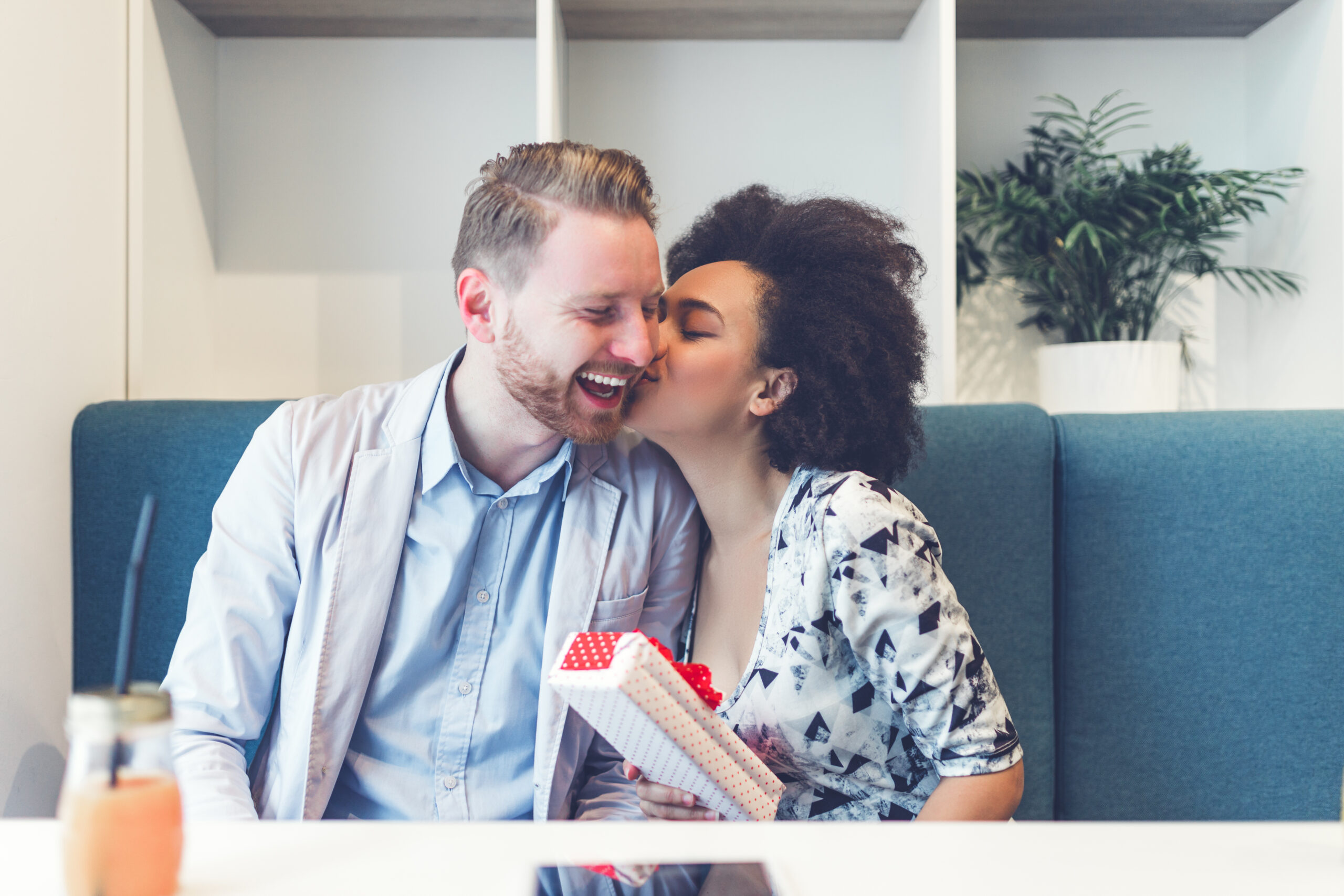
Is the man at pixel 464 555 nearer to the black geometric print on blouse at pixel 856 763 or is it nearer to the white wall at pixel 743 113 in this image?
the black geometric print on blouse at pixel 856 763

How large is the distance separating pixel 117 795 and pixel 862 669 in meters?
0.76

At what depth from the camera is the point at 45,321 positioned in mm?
1340

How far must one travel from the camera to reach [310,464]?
115cm

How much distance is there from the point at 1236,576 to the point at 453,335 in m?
1.45

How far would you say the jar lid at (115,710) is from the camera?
0.44 metres

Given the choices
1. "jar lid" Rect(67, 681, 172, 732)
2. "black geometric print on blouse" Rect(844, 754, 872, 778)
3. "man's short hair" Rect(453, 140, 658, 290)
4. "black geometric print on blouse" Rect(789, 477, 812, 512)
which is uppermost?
"man's short hair" Rect(453, 140, 658, 290)

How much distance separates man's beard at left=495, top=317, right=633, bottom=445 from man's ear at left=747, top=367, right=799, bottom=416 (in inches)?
7.1

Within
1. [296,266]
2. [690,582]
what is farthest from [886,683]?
[296,266]

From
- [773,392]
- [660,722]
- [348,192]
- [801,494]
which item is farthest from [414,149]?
[660,722]

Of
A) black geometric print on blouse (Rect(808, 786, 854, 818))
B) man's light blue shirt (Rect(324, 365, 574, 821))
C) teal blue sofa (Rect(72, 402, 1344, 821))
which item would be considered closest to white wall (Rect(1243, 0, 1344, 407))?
teal blue sofa (Rect(72, 402, 1344, 821))

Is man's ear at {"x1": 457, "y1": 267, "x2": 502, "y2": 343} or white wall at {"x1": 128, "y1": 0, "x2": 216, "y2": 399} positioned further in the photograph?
white wall at {"x1": 128, "y1": 0, "x2": 216, "y2": 399}

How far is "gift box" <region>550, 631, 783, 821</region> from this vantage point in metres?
0.79

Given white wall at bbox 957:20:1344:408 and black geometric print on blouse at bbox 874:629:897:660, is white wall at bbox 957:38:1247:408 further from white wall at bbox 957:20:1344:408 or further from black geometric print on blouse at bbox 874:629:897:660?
black geometric print on blouse at bbox 874:629:897:660

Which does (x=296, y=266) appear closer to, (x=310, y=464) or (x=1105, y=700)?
(x=310, y=464)
